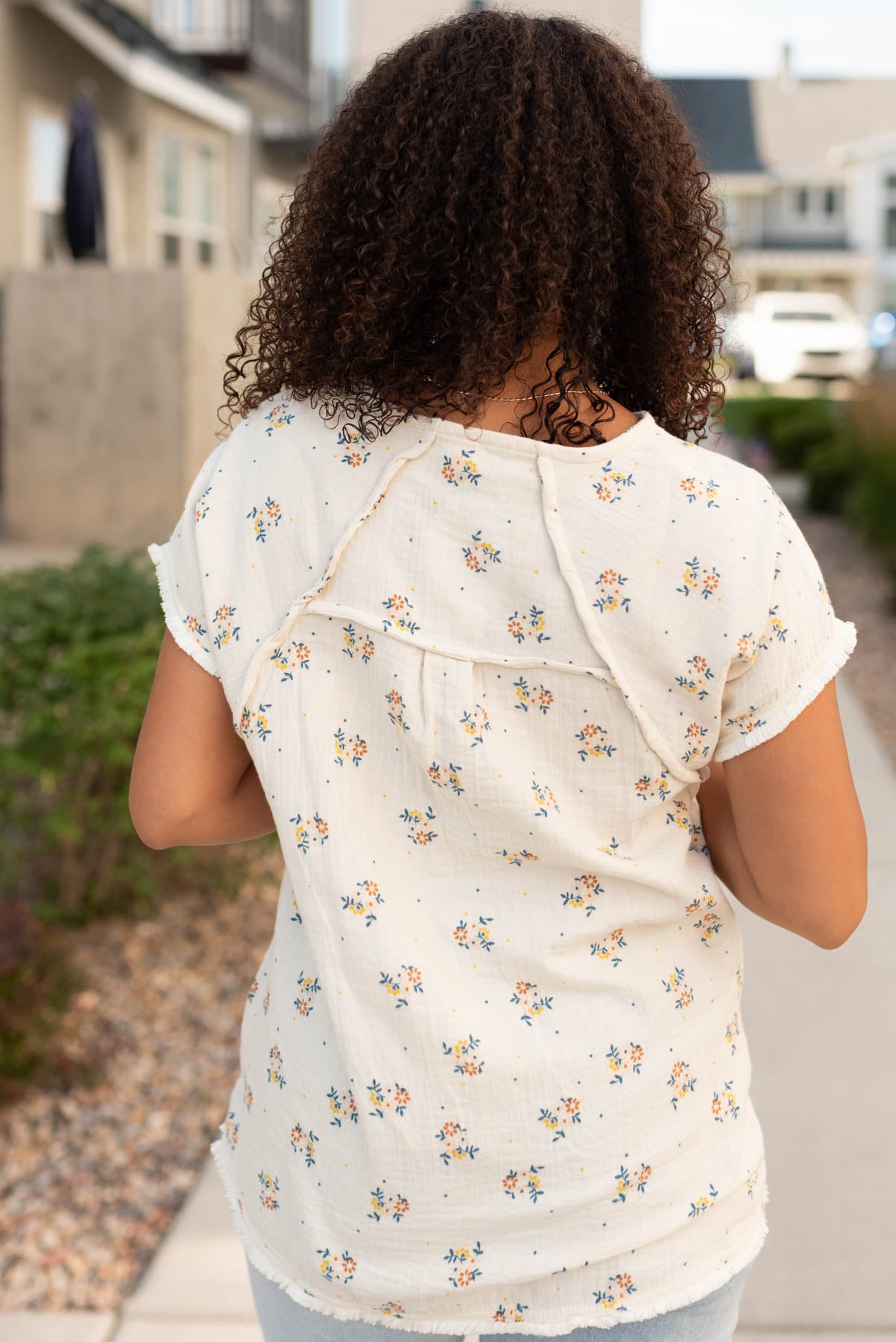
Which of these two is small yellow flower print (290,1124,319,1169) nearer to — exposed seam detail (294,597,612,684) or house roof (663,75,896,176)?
exposed seam detail (294,597,612,684)

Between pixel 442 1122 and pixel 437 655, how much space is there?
42 centimetres

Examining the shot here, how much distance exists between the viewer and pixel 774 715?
47.6 inches

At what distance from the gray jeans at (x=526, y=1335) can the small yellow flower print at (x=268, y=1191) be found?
77 mm

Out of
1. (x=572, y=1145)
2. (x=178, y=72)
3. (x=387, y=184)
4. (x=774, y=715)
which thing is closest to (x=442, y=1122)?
(x=572, y=1145)

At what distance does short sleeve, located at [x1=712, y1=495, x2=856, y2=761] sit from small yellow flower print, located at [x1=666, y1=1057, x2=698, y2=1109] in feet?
1.03

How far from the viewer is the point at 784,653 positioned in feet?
3.93

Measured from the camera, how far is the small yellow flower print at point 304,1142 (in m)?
1.32

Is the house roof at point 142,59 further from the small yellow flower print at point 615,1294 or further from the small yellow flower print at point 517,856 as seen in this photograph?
the small yellow flower print at point 615,1294

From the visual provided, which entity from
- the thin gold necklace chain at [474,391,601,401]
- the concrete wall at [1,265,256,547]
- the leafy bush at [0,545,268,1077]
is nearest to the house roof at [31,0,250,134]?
the concrete wall at [1,265,256,547]

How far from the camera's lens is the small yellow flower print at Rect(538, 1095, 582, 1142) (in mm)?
1268

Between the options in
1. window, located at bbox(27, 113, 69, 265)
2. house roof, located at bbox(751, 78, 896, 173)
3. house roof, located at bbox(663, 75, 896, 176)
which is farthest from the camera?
house roof, located at bbox(751, 78, 896, 173)

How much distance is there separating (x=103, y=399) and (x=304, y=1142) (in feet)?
28.1

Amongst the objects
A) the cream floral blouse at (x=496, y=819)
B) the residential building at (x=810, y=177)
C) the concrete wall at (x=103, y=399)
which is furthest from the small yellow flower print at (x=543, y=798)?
the residential building at (x=810, y=177)

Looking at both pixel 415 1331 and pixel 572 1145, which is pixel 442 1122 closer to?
pixel 572 1145
